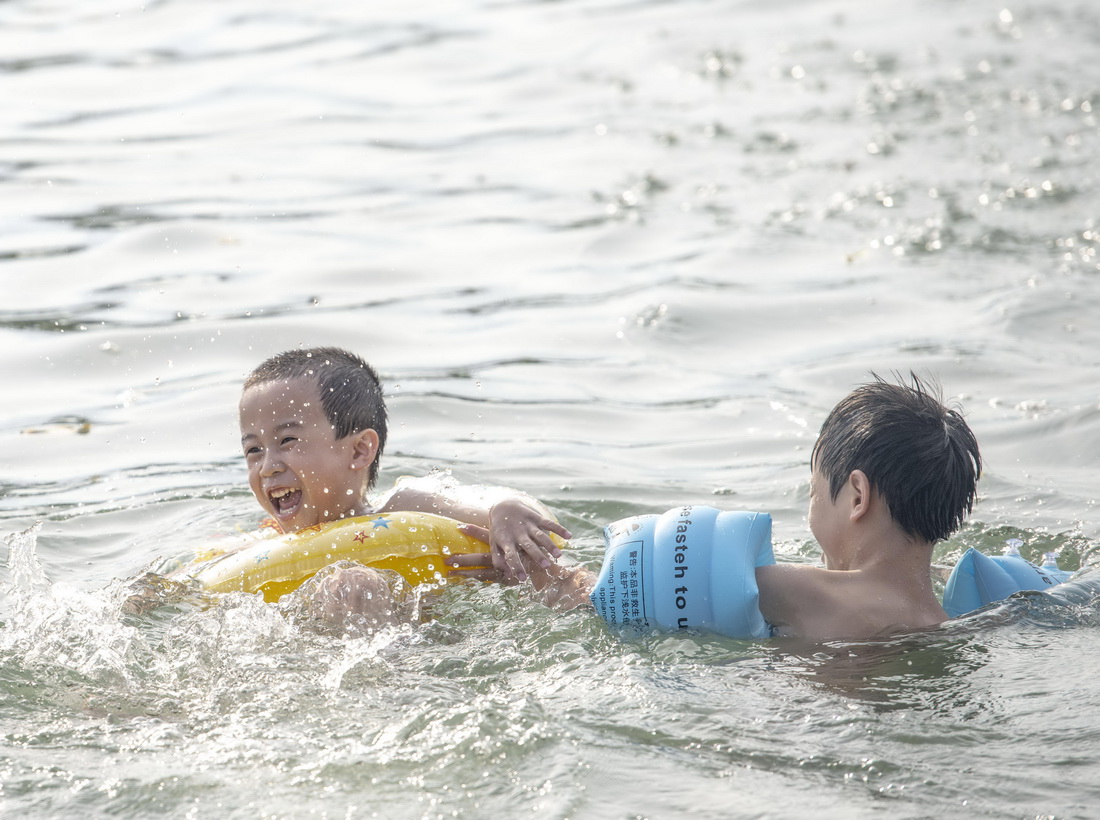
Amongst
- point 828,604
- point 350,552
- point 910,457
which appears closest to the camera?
point 828,604

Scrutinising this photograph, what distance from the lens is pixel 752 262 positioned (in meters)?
10.4

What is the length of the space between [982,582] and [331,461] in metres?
2.48

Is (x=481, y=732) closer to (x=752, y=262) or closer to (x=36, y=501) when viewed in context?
(x=36, y=501)

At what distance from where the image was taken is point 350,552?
17.3 feet

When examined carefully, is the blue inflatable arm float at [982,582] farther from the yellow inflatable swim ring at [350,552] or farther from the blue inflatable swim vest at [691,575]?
the yellow inflatable swim ring at [350,552]

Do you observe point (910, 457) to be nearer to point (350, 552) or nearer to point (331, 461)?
point (350, 552)

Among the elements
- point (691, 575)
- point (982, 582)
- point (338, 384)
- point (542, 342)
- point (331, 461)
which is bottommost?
point (982, 582)

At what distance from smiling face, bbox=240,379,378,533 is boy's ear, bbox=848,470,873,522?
6.54 feet

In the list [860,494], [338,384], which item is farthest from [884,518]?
[338,384]

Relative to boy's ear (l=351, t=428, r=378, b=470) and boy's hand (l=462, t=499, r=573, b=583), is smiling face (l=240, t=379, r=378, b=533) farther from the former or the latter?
boy's hand (l=462, t=499, r=573, b=583)

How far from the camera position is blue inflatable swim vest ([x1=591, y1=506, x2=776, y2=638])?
190 inches

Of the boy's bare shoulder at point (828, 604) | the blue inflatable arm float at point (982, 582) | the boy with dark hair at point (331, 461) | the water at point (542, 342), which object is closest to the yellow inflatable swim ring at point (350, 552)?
the boy with dark hair at point (331, 461)

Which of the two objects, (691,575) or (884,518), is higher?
(884,518)

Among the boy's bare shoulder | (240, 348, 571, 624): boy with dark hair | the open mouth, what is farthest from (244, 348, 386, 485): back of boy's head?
the boy's bare shoulder
